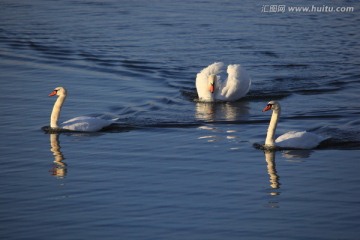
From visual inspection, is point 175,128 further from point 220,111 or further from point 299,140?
point 299,140

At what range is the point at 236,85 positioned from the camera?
2184 cm

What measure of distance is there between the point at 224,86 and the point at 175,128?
3.79 m

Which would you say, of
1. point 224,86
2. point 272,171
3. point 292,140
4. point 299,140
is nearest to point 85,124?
point 292,140

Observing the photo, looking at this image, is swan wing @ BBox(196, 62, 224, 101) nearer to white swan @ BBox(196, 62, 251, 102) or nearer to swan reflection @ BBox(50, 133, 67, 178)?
white swan @ BBox(196, 62, 251, 102)

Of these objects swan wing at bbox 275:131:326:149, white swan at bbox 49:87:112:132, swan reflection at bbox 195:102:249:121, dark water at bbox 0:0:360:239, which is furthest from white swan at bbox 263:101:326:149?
white swan at bbox 49:87:112:132

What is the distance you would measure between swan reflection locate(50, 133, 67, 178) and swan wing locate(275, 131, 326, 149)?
3.99 meters

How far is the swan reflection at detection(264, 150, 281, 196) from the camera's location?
14.6m

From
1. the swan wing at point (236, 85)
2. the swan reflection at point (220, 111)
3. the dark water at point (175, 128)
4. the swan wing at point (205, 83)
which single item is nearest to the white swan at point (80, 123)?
the dark water at point (175, 128)

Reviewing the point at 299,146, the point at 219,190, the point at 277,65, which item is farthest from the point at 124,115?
the point at 277,65

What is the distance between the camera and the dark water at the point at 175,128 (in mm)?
13023

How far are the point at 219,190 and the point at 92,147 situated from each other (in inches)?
146

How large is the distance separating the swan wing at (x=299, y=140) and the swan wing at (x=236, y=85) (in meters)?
4.81

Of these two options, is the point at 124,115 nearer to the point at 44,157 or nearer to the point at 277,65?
the point at 44,157

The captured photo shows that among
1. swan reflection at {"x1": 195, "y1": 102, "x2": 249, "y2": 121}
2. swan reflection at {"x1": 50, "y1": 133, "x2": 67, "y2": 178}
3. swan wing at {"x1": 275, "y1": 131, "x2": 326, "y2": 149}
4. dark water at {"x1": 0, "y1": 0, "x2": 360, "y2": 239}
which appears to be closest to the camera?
dark water at {"x1": 0, "y1": 0, "x2": 360, "y2": 239}
